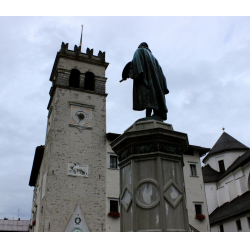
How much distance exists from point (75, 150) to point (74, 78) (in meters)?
7.31

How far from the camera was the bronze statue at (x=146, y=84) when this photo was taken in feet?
19.4

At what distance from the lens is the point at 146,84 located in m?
5.95

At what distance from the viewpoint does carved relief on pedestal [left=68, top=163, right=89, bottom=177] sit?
20047mm

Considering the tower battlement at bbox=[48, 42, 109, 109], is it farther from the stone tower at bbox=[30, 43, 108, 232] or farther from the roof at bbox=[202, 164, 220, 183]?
the roof at bbox=[202, 164, 220, 183]

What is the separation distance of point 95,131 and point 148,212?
17912 millimetres

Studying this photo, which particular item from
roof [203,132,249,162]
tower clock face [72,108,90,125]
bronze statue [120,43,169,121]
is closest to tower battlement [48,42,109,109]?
tower clock face [72,108,90,125]

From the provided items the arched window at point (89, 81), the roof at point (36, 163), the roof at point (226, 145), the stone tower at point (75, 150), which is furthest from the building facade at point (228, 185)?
the roof at point (36, 163)

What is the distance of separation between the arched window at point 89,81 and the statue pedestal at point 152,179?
20.1 m

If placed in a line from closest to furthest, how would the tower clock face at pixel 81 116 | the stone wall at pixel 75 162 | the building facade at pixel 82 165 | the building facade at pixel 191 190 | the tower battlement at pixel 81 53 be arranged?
the stone wall at pixel 75 162, the building facade at pixel 82 165, the building facade at pixel 191 190, the tower clock face at pixel 81 116, the tower battlement at pixel 81 53

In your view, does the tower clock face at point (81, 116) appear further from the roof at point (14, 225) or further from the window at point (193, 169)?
the roof at point (14, 225)

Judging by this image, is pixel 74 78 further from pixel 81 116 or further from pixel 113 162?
pixel 113 162

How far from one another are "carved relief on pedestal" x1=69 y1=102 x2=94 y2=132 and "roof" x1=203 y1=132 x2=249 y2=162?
20743 millimetres

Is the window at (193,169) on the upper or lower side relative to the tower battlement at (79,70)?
lower
